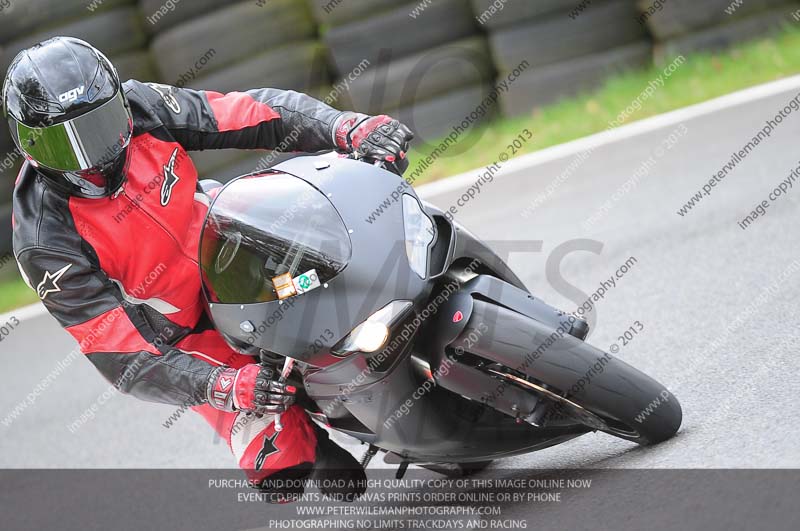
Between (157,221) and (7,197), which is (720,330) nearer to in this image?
(157,221)

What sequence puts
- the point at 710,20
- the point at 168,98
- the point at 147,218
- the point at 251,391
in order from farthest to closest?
the point at 710,20, the point at 168,98, the point at 147,218, the point at 251,391

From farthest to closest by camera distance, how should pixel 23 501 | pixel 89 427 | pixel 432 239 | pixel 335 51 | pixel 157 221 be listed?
pixel 335 51
pixel 89 427
pixel 23 501
pixel 157 221
pixel 432 239

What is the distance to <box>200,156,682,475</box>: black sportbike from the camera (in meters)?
2.96

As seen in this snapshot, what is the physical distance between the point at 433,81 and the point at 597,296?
10.1 feet

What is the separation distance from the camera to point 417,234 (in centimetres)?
308

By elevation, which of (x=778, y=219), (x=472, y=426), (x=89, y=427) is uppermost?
(x=778, y=219)

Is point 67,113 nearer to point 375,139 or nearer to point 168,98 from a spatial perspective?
point 168,98

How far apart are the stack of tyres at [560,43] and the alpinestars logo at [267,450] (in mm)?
4636

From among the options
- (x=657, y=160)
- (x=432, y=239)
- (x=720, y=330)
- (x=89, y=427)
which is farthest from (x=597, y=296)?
(x=89, y=427)

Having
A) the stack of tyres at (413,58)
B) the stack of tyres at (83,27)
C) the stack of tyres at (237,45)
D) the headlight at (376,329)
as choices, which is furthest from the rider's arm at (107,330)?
the stack of tyres at (83,27)

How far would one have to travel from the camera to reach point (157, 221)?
3.66m

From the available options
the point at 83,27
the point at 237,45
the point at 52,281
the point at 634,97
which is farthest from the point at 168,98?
the point at 634,97

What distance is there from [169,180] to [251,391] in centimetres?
94

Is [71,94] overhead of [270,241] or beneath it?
beneath
